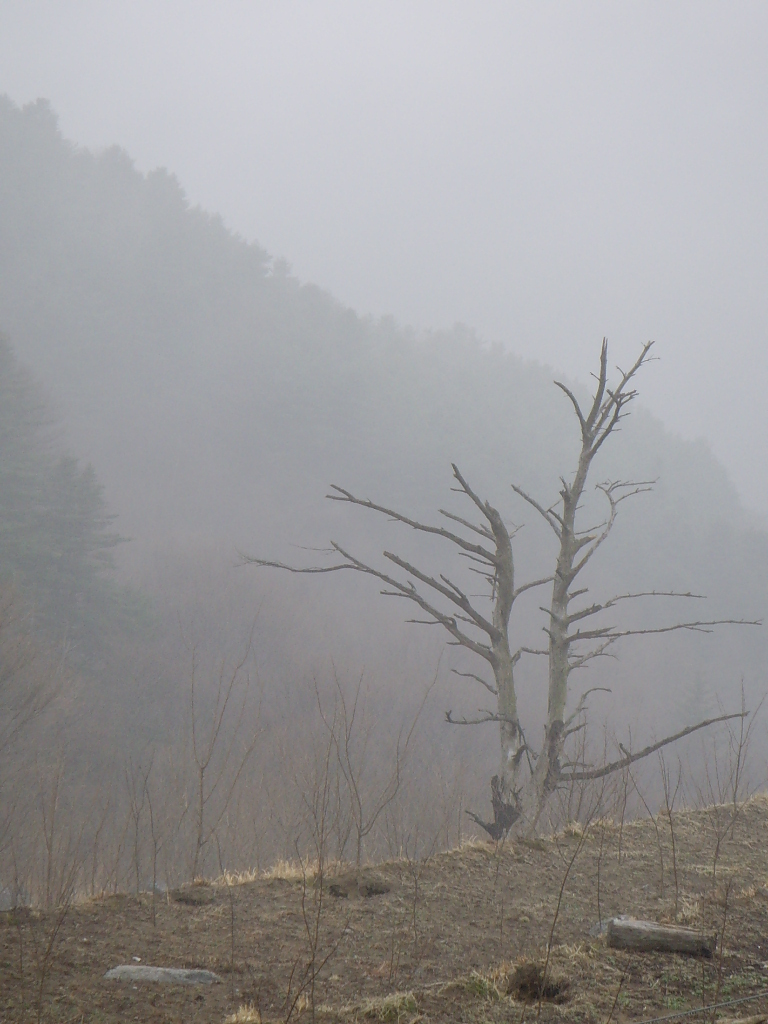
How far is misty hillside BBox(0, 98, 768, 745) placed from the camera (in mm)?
41250

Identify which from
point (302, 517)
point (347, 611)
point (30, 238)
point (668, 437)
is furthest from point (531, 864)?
point (668, 437)

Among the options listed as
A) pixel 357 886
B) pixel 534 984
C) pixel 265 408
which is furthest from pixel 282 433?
pixel 534 984

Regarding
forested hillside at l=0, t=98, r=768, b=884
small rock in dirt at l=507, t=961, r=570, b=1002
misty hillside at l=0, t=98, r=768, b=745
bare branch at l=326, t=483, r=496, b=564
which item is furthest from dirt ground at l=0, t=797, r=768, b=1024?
misty hillside at l=0, t=98, r=768, b=745

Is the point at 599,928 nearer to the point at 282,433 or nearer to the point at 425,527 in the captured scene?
the point at 425,527

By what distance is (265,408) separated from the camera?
47.4m

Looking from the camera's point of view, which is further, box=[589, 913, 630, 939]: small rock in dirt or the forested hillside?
the forested hillside

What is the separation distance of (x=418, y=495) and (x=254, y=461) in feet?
35.0

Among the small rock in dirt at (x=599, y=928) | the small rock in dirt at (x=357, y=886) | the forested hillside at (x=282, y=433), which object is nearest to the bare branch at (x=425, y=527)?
the small rock in dirt at (x=357, y=886)

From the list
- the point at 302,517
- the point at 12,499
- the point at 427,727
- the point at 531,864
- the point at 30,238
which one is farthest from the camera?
the point at 30,238

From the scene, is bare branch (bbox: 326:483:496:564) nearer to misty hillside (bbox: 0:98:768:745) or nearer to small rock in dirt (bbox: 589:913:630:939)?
small rock in dirt (bbox: 589:913:630:939)

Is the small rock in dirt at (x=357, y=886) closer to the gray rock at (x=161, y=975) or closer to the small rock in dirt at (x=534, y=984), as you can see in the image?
the gray rock at (x=161, y=975)

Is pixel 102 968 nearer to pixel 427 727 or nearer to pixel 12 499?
pixel 12 499

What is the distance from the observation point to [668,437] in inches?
2494

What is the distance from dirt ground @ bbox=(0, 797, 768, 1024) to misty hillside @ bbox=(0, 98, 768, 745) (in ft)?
102
